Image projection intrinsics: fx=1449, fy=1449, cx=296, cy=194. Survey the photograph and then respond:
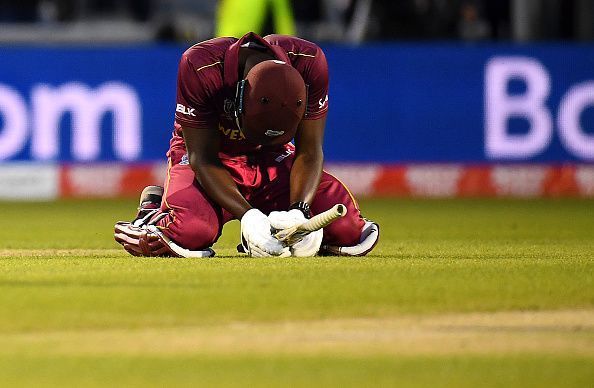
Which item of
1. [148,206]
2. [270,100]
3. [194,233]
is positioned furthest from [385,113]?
[270,100]

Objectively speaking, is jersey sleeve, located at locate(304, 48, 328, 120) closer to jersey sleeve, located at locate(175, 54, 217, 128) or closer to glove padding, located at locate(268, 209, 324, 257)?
jersey sleeve, located at locate(175, 54, 217, 128)

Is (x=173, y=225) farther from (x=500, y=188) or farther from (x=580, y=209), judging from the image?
(x=500, y=188)

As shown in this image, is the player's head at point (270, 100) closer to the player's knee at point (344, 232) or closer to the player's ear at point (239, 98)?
the player's ear at point (239, 98)

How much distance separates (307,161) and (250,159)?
14.5 inches

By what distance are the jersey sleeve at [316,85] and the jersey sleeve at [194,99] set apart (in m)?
0.53

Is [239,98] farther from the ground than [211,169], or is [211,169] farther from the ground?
[239,98]

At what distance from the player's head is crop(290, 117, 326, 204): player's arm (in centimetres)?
48

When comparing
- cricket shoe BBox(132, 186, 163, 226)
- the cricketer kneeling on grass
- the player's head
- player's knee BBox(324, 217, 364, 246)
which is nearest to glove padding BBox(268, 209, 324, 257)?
the cricketer kneeling on grass

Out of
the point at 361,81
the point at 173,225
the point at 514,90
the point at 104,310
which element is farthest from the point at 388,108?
the point at 104,310

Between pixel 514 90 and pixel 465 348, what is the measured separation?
953 cm

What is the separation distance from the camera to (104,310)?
5824 mm

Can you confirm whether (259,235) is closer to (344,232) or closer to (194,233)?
(194,233)

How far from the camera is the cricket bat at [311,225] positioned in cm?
721

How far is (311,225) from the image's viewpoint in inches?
290
